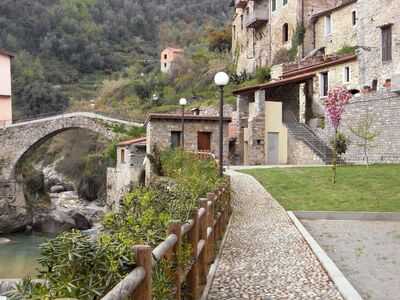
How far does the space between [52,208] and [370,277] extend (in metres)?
31.6

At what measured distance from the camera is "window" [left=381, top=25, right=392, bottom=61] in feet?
84.1

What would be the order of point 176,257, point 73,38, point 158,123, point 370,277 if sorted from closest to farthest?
point 176,257, point 370,277, point 158,123, point 73,38

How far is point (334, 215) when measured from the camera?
12367mm

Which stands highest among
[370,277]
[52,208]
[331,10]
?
[331,10]

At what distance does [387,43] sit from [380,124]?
20.1 ft

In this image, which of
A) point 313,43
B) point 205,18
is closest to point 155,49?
point 205,18

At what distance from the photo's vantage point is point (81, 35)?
8381 centimetres

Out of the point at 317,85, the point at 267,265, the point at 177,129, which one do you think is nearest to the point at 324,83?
the point at 317,85

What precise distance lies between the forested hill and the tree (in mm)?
46212

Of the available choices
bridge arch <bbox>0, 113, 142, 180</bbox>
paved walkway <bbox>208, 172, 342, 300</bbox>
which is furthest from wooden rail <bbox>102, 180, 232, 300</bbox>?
bridge arch <bbox>0, 113, 142, 180</bbox>

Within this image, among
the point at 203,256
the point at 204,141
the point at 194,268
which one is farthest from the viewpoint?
the point at 204,141

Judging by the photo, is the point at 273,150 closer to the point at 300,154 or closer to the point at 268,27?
the point at 300,154

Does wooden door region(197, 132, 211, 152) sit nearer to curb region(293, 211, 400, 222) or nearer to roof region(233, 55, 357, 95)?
roof region(233, 55, 357, 95)

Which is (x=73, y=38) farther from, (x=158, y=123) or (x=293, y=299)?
(x=293, y=299)
